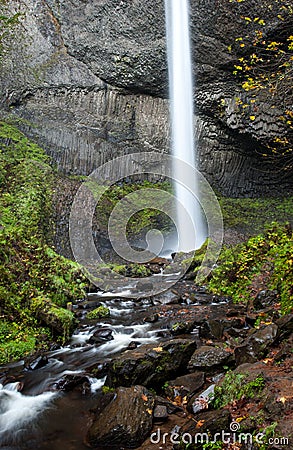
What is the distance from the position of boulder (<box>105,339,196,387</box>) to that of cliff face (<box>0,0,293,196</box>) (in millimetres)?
12943

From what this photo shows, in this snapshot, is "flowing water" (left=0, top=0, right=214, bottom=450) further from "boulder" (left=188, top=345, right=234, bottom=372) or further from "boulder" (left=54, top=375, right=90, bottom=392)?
"boulder" (left=188, top=345, right=234, bottom=372)

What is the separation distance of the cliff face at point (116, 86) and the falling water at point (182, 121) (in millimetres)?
380

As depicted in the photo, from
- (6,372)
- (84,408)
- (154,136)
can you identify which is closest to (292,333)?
(84,408)

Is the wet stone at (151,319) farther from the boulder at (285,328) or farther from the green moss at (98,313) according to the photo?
the boulder at (285,328)

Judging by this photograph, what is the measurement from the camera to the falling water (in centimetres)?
1706

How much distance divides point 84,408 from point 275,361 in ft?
6.99

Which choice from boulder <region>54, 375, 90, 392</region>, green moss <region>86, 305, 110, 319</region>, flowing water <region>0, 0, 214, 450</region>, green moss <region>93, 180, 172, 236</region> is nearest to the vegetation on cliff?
flowing water <region>0, 0, 214, 450</region>

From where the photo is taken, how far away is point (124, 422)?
3.45m

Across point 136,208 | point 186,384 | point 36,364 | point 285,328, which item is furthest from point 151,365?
point 136,208

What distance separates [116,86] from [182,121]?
12.3 feet

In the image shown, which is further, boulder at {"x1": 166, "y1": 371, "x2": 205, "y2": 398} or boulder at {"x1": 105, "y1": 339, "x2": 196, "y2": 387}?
boulder at {"x1": 105, "y1": 339, "x2": 196, "y2": 387}

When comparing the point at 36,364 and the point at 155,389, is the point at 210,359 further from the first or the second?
the point at 36,364

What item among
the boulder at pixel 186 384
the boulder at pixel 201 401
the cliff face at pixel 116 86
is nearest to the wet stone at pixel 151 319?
the boulder at pixel 186 384

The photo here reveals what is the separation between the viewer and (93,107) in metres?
18.5
